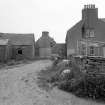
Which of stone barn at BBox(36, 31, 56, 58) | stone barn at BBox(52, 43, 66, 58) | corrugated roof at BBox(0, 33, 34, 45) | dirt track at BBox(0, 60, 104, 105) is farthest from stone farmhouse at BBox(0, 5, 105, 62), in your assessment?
dirt track at BBox(0, 60, 104, 105)

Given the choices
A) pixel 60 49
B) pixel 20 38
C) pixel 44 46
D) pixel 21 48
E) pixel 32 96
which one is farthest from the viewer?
pixel 44 46

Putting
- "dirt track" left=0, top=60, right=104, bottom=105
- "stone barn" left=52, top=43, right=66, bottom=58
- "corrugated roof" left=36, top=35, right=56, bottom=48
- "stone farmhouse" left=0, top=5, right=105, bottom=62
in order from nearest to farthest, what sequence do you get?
"dirt track" left=0, top=60, right=104, bottom=105 < "stone farmhouse" left=0, top=5, right=105, bottom=62 < "stone barn" left=52, top=43, right=66, bottom=58 < "corrugated roof" left=36, top=35, right=56, bottom=48

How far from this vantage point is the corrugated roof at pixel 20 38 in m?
34.8

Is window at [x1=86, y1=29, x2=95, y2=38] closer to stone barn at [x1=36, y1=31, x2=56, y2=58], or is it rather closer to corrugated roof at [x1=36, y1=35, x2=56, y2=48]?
stone barn at [x1=36, y1=31, x2=56, y2=58]

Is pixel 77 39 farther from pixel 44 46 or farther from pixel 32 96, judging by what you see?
pixel 32 96

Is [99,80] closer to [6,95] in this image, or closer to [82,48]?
[6,95]

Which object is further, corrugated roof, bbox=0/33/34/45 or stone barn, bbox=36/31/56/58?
stone barn, bbox=36/31/56/58

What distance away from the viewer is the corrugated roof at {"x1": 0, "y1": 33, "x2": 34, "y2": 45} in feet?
114

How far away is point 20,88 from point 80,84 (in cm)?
421

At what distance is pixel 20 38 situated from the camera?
3616 cm

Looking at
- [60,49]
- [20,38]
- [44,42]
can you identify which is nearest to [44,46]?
[44,42]

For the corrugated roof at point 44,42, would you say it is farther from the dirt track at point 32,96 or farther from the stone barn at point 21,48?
the dirt track at point 32,96

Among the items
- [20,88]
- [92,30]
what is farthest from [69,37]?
[20,88]

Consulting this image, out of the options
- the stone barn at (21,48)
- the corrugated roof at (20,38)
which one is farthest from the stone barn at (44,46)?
the stone barn at (21,48)
